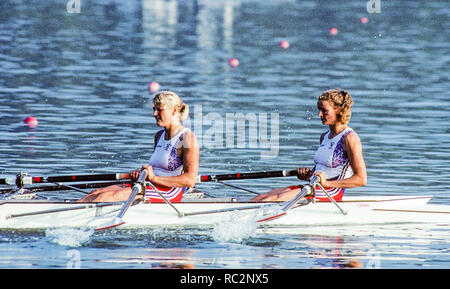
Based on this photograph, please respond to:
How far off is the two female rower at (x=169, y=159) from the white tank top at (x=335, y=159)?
5.07ft

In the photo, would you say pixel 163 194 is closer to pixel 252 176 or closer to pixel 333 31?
pixel 252 176

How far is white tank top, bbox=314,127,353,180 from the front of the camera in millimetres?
12109

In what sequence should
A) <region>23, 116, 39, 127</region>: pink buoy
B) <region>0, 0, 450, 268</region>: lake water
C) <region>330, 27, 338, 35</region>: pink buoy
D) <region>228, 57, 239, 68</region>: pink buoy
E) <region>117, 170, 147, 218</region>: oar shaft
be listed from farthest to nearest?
<region>330, 27, 338, 35</region>: pink buoy → <region>228, 57, 239, 68</region>: pink buoy → <region>23, 116, 39, 127</region>: pink buoy → <region>117, 170, 147, 218</region>: oar shaft → <region>0, 0, 450, 268</region>: lake water

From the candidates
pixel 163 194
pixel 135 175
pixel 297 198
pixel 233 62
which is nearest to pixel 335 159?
pixel 297 198

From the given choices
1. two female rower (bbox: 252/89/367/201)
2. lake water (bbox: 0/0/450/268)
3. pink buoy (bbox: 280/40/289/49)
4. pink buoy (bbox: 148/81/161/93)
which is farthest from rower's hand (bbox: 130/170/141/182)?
pink buoy (bbox: 280/40/289/49)

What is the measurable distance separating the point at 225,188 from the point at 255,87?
11.2 meters

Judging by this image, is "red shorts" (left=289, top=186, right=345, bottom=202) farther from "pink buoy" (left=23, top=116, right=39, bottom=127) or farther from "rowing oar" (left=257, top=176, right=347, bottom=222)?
"pink buoy" (left=23, top=116, right=39, bottom=127)

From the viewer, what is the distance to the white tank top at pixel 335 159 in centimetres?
1211

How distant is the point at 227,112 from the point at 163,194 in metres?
10.1

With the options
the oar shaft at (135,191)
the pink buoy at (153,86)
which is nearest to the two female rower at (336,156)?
the oar shaft at (135,191)

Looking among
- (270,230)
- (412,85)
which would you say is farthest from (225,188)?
(412,85)

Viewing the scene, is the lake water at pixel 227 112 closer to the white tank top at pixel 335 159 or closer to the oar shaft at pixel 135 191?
the oar shaft at pixel 135 191

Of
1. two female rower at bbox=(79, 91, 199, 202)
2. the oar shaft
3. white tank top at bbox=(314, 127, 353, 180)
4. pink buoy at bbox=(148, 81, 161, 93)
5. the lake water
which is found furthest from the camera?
pink buoy at bbox=(148, 81, 161, 93)

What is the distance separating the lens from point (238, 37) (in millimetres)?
39875
